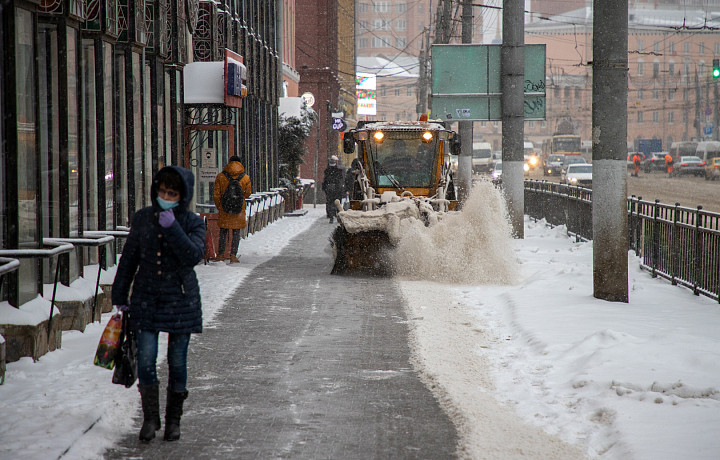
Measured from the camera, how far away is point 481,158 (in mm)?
75312

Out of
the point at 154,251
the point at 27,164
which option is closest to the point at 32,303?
the point at 27,164

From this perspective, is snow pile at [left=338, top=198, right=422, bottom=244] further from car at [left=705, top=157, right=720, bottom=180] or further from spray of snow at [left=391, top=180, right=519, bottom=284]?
car at [left=705, top=157, right=720, bottom=180]

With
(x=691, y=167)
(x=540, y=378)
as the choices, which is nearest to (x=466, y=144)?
(x=540, y=378)

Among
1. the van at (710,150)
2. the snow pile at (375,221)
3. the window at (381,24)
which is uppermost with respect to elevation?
the window at (381,24)

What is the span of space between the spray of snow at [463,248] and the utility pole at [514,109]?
5698 mm

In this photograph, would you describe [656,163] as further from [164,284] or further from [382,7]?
[382,7]

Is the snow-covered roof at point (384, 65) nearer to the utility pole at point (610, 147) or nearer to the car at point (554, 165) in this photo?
the car at point (554, 165)

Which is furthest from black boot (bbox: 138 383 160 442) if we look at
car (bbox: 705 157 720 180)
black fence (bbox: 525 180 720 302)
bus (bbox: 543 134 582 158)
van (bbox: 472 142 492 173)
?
bus (bbox: 543 134 582 158)

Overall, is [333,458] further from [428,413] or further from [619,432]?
[619,432]

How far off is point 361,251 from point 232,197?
2.79m

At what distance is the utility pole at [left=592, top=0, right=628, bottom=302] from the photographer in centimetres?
1144

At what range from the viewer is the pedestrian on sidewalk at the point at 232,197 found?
53.5ft

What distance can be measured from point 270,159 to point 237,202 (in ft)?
45.5

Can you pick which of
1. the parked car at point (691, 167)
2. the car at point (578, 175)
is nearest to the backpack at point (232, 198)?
the car at point (578, 175)
